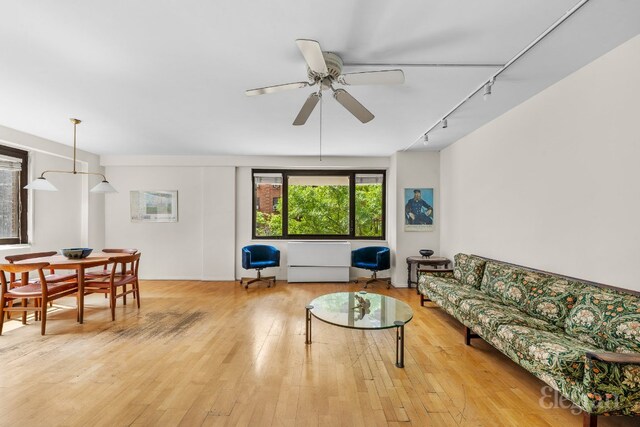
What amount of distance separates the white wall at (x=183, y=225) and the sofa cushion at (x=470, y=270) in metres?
4.26

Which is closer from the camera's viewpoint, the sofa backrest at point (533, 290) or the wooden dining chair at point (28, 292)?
the sofa backrest at point (533, 290)

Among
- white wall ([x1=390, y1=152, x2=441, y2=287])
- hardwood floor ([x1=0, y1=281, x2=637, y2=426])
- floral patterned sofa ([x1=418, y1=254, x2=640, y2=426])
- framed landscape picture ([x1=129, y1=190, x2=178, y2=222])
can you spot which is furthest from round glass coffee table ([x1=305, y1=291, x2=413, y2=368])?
framed landscape picture ([x1=129, y1=190, x2=178, y2=222])

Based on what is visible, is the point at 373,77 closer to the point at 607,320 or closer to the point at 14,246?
the point at 607,320

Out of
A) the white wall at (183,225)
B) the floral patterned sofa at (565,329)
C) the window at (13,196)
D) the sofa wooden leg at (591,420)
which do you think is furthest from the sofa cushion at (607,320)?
the window at (13,196)

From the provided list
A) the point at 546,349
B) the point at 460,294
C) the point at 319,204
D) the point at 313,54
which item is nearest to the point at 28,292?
the point at 313,54

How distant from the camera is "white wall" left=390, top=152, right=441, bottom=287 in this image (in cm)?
561

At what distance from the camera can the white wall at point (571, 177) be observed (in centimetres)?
221

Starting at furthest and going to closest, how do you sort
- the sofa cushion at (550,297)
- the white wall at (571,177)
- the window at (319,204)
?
the window at (319,204) < the sofa cushion at (550,297) < the white wall at (571,177)

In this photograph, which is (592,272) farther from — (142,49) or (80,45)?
(80,45)

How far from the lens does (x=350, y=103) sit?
2.43 m

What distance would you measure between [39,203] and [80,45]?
408 cm

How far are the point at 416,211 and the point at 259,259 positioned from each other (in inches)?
128

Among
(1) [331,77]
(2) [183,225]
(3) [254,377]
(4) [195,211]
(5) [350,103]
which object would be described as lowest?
(3) [254,377]

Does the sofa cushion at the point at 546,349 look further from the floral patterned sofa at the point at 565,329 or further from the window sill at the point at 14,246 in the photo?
the window sill at the point at 14,246
